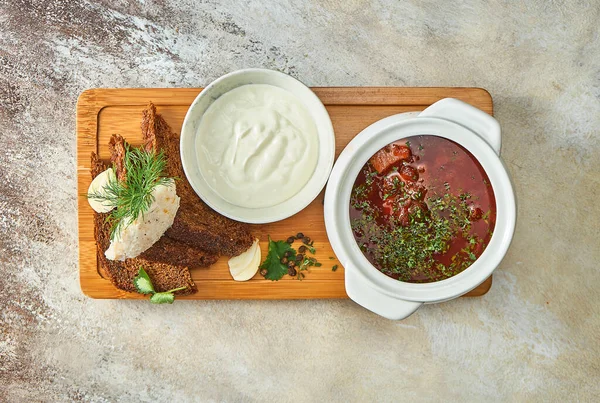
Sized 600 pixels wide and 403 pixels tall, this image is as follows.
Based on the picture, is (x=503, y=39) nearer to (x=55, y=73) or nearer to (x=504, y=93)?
(x=504, y=93)

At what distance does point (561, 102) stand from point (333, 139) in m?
1.28

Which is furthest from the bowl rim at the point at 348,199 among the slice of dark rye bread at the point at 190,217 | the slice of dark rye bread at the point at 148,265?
the slice of dark rye bread at the point at 148,265

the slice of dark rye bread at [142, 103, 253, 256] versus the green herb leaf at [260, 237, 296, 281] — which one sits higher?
the slice of dark rye bread at [142, 103, 253, 256]

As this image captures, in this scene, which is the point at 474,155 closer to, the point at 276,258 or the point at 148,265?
the point at 276,258

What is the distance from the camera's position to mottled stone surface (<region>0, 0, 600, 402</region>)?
2602 mm

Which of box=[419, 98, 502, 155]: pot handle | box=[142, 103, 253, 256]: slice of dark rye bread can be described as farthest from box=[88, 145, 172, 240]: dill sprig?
box=[419, 98, 502, 155]: pot handle

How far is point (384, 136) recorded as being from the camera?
2.06 metres

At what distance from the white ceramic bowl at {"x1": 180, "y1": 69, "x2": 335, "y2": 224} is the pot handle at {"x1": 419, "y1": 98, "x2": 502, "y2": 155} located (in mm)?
482

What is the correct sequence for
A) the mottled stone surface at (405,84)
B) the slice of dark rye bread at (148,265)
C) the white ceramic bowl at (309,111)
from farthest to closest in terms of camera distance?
the mottled stone surface at (405,84), the slice of dark rye bread at (148,265), the white ceramic bowl at (309,111)

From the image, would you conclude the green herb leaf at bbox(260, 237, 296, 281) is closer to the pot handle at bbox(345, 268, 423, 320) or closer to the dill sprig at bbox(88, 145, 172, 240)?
the pot handle at bbox(345, 268, 423, 320)

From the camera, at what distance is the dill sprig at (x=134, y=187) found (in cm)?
214

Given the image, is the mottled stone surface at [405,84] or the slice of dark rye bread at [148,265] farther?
the mottled stone surface at [405,84]

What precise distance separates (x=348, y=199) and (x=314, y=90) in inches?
24.2

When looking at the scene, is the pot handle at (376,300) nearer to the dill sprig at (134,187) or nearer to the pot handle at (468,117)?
the pot handle at (468,117)
